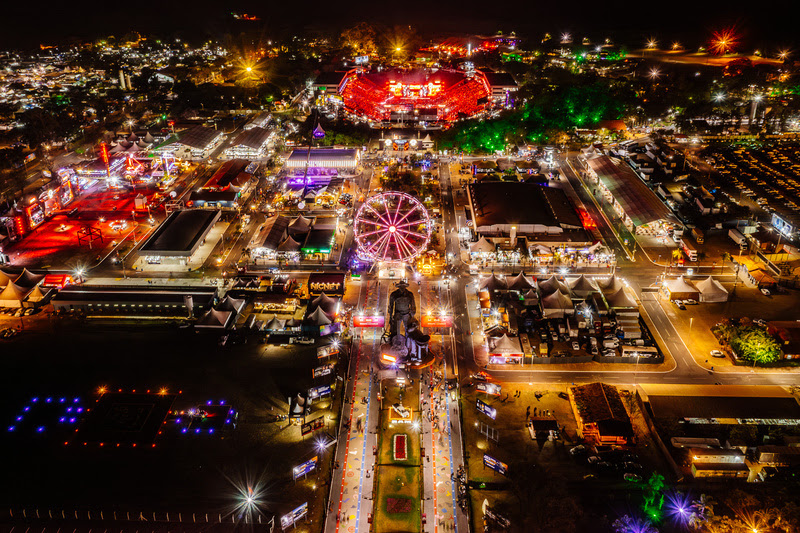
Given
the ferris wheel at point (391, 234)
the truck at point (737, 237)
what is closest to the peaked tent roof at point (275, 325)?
the ferris wheel at point (391, 234)

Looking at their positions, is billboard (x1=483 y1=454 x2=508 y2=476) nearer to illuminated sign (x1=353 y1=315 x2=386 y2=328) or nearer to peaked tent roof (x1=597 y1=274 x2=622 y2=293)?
illuminated sign (x1=353 y1=315 x2=386 y2=328)

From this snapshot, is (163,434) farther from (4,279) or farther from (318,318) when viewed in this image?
(4,279)

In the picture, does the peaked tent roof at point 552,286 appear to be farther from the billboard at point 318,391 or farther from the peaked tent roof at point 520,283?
the billboard at point 318,391

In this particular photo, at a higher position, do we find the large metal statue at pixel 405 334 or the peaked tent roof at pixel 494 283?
the peaked tent roof at pixel 494 283

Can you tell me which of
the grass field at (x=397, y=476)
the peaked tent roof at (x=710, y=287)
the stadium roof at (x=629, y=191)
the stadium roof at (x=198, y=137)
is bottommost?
the grass field at (x=397, y=476)

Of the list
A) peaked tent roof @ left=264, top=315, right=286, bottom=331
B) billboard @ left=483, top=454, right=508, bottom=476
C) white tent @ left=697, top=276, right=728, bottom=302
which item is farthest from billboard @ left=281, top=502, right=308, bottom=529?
white tent @ left=697, top=276, right=728, bottom=302

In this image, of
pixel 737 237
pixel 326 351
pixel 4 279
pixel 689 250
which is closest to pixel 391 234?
pixel 326 351

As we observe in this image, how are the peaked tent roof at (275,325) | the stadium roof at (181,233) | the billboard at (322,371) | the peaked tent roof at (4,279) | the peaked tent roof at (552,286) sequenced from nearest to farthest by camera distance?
the billboard at (322,371), the peaked tent roof at (275,325), the peaked tent roof at (552,286), the peaked tent roof at (4,279), the stadium roof at (181,233)
